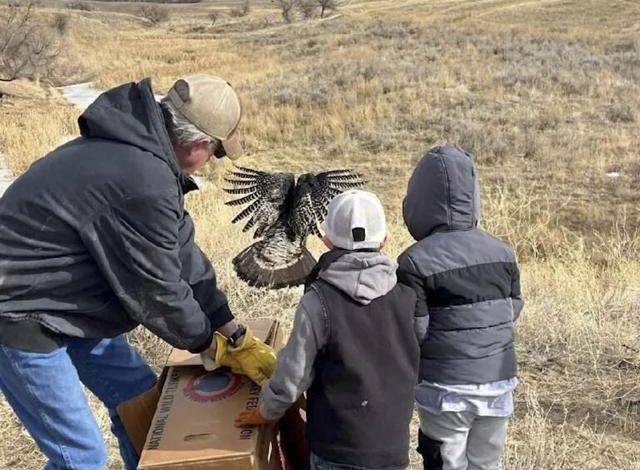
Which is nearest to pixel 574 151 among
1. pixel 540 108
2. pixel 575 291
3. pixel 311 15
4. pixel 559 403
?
pixel 540 108

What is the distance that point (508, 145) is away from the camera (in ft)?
46.3

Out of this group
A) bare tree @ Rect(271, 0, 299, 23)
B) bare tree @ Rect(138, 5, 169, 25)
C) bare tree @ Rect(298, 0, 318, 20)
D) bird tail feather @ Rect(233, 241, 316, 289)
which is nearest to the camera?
bird tail feather @ Rect(233, 241, 316, 289)

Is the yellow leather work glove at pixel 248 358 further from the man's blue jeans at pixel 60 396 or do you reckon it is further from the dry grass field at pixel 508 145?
the dry grass field at pixel 508 145

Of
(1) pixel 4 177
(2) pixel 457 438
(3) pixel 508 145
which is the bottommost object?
(3) pixel 508 145

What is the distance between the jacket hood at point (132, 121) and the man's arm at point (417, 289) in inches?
36.5

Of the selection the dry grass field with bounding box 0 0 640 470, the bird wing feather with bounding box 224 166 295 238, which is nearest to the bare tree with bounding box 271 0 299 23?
the dry grass field with bounding box 0 0 640 470

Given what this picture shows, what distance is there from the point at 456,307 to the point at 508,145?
1174 cm

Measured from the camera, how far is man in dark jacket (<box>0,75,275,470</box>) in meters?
2.50

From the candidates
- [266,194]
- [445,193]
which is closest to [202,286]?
[445,193]

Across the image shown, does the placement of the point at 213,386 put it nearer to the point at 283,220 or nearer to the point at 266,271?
the point at 266,271

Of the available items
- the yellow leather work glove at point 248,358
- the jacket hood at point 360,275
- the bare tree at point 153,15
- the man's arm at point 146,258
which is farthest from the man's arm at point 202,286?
the bare tree at point 153,15

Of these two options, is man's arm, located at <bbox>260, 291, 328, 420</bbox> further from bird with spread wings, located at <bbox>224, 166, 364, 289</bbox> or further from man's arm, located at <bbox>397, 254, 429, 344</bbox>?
bird with spread wings, located at <bbox>224, 166, 364, 289</bbox>

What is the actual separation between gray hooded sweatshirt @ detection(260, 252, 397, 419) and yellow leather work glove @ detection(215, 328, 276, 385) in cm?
29

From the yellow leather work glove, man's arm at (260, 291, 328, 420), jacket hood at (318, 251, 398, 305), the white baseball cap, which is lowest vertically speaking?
the yellow leather work glove
